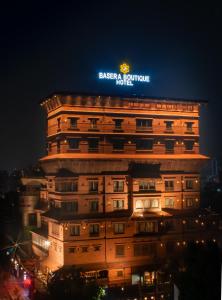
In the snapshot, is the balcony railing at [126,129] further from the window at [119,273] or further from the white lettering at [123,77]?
the window at [119,273]

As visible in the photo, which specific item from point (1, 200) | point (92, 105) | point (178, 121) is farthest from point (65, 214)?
point (1, 200)

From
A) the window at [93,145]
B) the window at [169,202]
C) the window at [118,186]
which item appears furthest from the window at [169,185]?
the window at [93,145]

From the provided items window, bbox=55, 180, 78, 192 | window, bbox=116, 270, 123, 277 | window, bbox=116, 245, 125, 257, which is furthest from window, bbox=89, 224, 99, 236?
window, bbox=116, 270, 123, 277

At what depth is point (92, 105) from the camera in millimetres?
46250

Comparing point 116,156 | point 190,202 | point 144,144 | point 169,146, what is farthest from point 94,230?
point 169,146

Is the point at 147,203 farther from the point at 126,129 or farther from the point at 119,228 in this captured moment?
the point at 126,129

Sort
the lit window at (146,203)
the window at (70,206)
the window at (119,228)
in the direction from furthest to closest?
the lit window at (146,203)
the window at (119,228)
the window at (70,206)

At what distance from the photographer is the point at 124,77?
49188mm

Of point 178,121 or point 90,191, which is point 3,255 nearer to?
point 90,191

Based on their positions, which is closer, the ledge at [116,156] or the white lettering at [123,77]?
the ledge at [116,156]

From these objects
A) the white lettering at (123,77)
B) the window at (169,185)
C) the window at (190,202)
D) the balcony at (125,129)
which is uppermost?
the white lettering at (123,77)

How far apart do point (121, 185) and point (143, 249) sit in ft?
22.8

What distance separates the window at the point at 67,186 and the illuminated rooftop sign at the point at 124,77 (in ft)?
39.1

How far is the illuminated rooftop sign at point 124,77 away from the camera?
159ft
